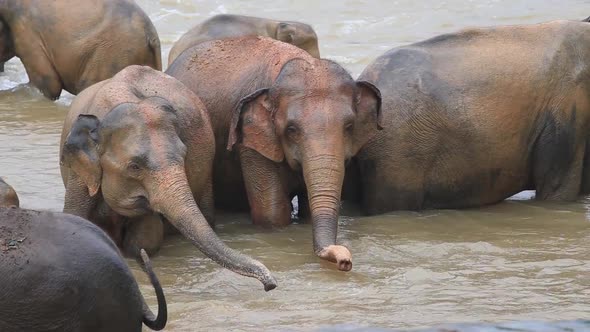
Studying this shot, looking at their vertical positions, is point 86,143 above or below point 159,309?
above

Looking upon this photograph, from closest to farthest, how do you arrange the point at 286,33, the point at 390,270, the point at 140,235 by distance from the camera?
1. the point at 390,270
2. the point at 140,235
3. the point at 286,33

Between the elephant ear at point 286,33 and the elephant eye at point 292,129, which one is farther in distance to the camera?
the elephant ear at point 286,33

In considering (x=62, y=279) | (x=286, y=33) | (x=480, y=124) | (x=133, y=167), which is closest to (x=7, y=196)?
(x=133, y=167)

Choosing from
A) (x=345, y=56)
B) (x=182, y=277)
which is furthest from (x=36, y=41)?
(x=182, y=277)

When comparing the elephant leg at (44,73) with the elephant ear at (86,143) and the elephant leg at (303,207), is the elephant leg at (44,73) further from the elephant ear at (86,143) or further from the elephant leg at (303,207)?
the elephant ear at (86,143)

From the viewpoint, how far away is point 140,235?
27.6 feet

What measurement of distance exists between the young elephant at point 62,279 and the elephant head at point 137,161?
1339mm

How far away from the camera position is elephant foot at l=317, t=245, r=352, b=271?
25.7 feet

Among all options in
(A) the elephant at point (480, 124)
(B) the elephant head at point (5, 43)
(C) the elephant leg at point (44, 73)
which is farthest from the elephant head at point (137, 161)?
(B) the elephant head at point (5, 43)

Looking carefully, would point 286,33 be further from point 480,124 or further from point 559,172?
point 559,172

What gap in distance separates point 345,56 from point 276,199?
27.9ft

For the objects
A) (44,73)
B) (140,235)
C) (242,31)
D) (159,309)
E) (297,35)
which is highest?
(242,31)

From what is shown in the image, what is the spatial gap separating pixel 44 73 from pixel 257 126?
19.0ft

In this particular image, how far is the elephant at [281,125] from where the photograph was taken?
848 centimetres
